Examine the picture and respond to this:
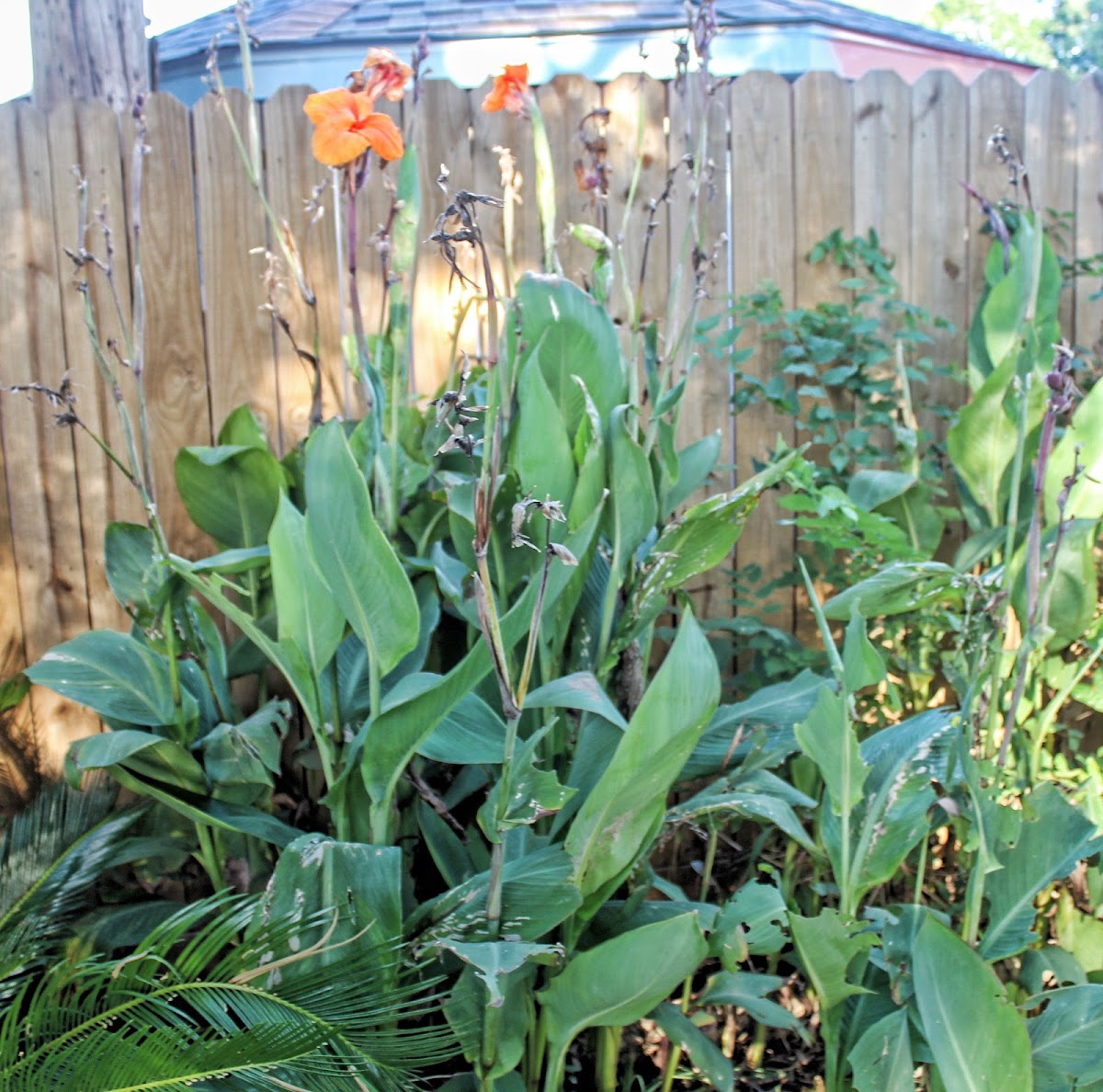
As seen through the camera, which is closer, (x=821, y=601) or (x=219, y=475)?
(x=219, y=475)

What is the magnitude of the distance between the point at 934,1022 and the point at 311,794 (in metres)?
1.46

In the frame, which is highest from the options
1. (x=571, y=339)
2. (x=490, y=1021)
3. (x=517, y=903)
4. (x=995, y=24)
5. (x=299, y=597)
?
(x=995, y=24)

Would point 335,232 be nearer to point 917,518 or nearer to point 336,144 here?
point 336,144

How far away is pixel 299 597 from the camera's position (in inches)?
65.2

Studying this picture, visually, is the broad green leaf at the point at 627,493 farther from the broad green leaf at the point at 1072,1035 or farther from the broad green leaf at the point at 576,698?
the broad green leaf at the point at 1072,1035

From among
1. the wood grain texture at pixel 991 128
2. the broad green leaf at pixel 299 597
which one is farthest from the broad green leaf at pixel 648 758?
the wood grain texture at pixel 991 128

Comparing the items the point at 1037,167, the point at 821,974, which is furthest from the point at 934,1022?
the point at 1037,167

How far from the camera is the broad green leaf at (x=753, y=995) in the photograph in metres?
1.64

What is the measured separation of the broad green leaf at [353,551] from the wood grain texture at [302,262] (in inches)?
39.5

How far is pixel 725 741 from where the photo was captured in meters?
1.85

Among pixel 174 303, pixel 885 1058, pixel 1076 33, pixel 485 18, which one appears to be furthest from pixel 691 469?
pixel 1076 33

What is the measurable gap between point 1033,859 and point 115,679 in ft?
5.00

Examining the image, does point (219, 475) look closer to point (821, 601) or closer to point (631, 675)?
point (631, 675)

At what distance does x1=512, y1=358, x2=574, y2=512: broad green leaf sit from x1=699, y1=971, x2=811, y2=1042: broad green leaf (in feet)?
2.57
